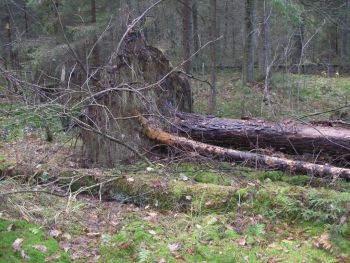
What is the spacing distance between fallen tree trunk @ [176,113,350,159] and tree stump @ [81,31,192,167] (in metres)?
0.65

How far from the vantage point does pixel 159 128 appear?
7.92 meters

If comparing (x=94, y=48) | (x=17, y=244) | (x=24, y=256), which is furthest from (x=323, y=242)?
(x=94, y=48)

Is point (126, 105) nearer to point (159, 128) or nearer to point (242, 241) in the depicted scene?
point (159, 128)

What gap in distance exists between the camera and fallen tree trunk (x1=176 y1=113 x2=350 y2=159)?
22.9 feet

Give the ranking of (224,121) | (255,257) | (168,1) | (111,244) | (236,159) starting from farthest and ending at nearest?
(168,1) → (224,121) → (236,159) → (111,244) → (255,257)

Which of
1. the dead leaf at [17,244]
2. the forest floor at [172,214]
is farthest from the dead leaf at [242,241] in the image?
the dead leaf at [17,244]

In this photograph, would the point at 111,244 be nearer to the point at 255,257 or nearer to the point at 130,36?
the point at 255,257

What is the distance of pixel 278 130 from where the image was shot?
735cm

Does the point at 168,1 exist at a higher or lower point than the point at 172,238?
higher

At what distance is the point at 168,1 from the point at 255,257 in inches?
520

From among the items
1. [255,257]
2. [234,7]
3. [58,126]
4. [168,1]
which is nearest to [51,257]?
[255,257]

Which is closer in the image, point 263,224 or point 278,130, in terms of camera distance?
point 263,224

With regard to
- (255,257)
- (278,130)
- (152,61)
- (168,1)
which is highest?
(168,1)

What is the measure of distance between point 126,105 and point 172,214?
283 centimetres
